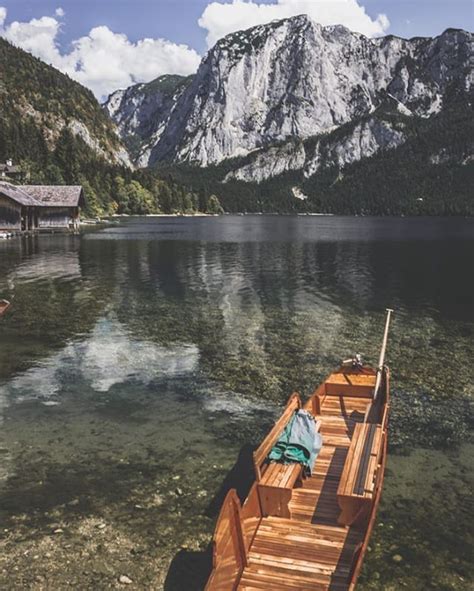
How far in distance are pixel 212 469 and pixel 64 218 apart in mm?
111603

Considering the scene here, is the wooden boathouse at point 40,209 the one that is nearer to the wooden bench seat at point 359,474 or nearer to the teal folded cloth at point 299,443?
the teal folded cloth at point 299,443

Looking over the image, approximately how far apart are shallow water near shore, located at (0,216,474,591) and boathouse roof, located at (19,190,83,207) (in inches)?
2835

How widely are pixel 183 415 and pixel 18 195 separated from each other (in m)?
96.7

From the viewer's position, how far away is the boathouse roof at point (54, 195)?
11350cm

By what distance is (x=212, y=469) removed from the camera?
588 inches

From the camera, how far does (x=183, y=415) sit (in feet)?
61.9

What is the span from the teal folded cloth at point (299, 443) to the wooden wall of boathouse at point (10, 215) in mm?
99881

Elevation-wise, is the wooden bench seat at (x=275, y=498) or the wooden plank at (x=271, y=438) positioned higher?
the wooden plank at (x=271, y=438)

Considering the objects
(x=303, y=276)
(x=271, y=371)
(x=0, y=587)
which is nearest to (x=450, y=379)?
(x=271, y=371)

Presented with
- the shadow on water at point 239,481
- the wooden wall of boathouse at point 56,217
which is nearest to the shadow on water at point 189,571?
the shadow on water at point 239,481

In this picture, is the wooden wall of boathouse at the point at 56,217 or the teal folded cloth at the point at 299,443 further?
the wooden wall of boathouse at the point at 56,217

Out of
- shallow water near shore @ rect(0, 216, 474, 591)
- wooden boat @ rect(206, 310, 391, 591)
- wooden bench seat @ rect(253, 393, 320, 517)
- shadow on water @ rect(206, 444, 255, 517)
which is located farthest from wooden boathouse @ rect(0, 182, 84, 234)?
wooden boat @ rect(206, 310, 391, 591)

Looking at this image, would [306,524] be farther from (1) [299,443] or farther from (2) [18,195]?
(2) [18,195]

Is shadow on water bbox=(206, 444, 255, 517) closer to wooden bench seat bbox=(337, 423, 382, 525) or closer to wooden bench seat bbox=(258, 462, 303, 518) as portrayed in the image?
wooden bench seat bbox=(258, 462, 303, 518)
